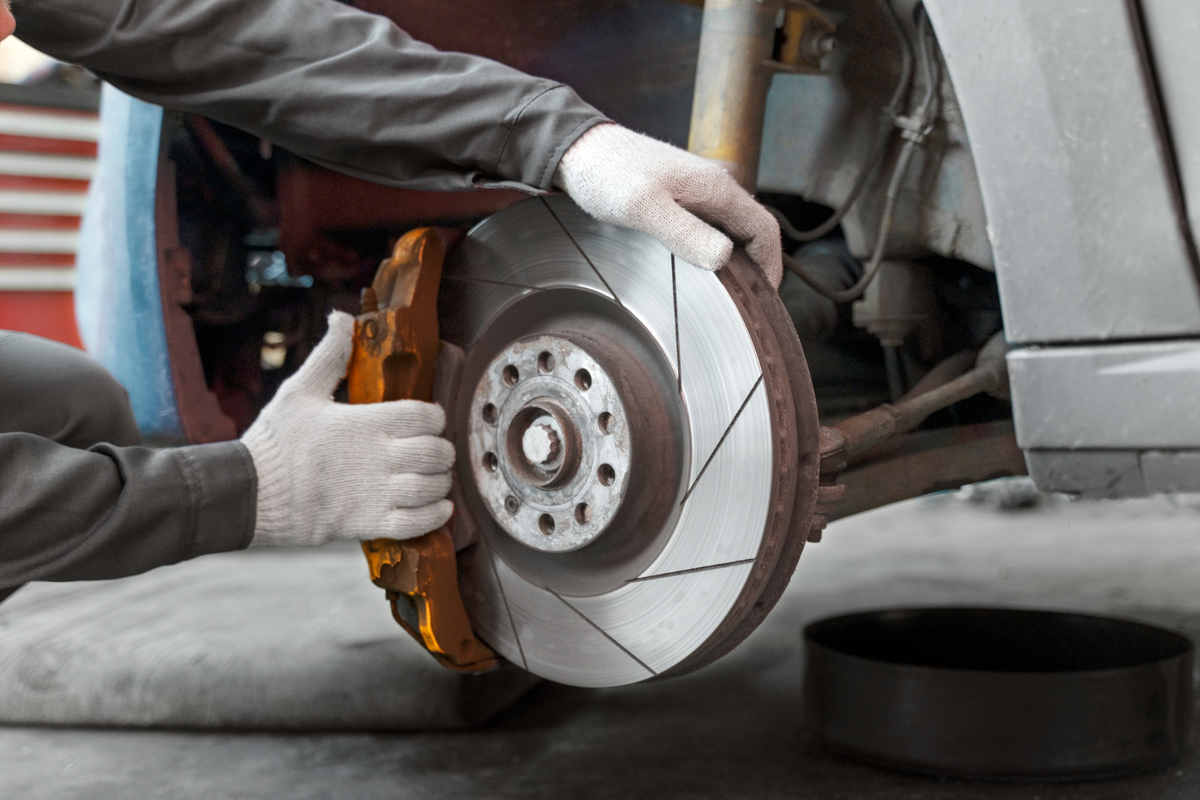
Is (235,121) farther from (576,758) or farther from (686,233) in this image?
(576,758)

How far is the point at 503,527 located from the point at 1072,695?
0.64 metres

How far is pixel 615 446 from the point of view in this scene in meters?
0.82

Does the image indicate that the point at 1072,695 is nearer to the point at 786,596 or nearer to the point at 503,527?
the point at 503,527

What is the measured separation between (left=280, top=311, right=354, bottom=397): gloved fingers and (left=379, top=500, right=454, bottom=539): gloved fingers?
0.14 meters

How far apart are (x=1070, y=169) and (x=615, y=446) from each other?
1.32 ft

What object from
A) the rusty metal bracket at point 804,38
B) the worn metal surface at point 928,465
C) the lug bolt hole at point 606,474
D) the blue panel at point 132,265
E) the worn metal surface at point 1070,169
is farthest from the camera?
the blue panel at point 132,265

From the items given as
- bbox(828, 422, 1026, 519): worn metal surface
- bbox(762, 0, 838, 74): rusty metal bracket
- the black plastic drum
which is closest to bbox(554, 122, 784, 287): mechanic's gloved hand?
bbox(762, 0, 838, 74): rusty metal bracket

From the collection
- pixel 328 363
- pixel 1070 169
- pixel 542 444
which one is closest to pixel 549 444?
pixel 542 444

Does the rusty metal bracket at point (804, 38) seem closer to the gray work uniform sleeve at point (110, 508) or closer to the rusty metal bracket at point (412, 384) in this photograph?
the rusty metal bracket at point (412, 384)

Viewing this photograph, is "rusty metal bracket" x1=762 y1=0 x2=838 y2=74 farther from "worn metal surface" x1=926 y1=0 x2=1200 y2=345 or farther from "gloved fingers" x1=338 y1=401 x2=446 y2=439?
"gloved fingers" x1=338 y1=401 x2=446 y2=439

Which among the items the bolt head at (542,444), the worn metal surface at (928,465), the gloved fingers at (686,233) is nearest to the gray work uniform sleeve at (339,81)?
the gloved fingers at (686,233)

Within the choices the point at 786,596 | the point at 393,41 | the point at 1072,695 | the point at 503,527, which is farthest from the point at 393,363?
the point at 786,596

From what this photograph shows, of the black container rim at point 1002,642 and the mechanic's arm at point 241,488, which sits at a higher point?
the mechanic's arm at point 241,488

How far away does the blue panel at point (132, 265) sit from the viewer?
4.17 ft
